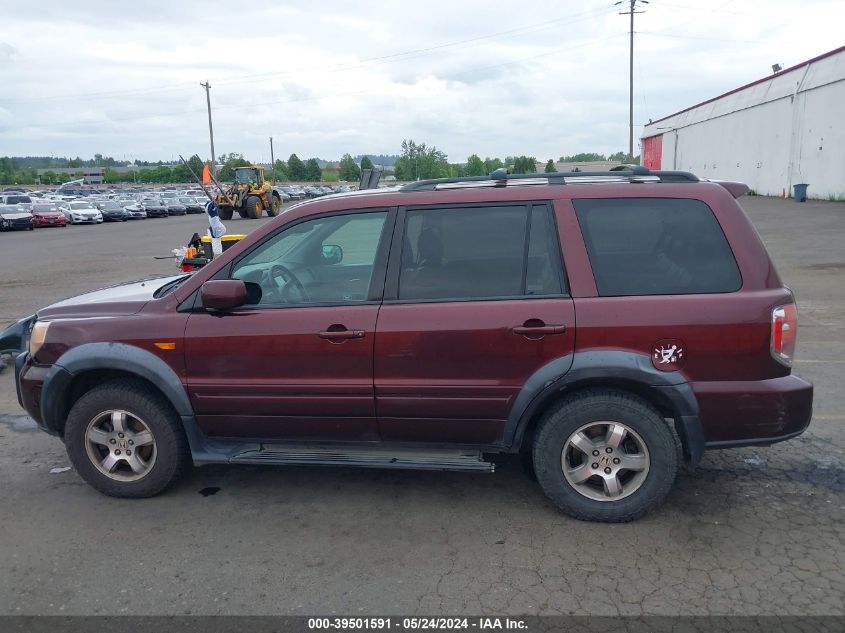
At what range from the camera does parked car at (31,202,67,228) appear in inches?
1457

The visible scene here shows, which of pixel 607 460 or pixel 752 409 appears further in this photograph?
pixel 607 460

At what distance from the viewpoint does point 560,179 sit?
404 centimetres

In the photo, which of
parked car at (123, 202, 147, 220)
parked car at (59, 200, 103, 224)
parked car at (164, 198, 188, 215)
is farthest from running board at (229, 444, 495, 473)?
parked car at (164, 198, 188, 215)

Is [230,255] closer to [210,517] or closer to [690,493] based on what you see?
[210,517]

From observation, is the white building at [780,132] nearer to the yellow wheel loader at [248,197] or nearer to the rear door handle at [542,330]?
the yellow wheel loader at [248,197]

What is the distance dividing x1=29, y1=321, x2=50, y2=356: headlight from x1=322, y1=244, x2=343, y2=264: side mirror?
173cm

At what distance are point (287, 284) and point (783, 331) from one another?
106 inches

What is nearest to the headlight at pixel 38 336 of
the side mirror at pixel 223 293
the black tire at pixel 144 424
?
the black tire at pixel 144 424

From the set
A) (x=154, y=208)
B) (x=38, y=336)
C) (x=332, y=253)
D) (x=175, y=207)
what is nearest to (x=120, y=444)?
(x=38, y=336)

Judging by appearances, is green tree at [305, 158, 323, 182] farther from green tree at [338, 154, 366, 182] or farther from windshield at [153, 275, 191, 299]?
windshield at [153, 275, 191, 299]

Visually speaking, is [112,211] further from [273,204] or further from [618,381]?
[618,381]

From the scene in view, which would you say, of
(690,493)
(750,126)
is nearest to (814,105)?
(750,126)

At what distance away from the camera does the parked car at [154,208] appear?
154ft

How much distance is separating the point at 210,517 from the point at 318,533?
684mm
